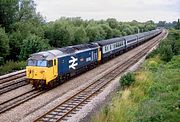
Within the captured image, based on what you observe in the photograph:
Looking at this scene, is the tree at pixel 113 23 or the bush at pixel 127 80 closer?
the bush at pixel 127 80

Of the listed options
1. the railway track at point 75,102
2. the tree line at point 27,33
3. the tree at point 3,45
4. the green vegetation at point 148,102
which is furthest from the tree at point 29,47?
the green vegetation at point 148,102

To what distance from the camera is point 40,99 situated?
2456 centimetres

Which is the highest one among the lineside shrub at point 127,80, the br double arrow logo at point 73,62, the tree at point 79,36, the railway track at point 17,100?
the tree at point 79,36

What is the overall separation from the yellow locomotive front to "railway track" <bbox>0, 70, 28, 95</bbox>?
2.10 meters

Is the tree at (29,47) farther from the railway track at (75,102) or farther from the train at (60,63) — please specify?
the railway track at (75,102)

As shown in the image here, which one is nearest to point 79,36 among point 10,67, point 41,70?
point 10,67

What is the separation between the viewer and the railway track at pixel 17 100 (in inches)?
872

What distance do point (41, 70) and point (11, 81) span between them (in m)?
5.32

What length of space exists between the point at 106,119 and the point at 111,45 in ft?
104

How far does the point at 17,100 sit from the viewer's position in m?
23.9

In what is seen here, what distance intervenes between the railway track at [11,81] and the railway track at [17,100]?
1.97 m

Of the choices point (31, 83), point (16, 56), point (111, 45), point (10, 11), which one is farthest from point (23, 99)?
point (10, 11)

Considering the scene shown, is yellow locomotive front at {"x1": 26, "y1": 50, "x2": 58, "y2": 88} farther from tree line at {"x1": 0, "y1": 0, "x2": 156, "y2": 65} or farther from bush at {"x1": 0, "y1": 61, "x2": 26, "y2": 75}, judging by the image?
tree line at {"x1": 0, "y1": 0, "x2": 156, "y2": 65}

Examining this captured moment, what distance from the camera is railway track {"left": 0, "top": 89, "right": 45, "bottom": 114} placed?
2214 centimetres
